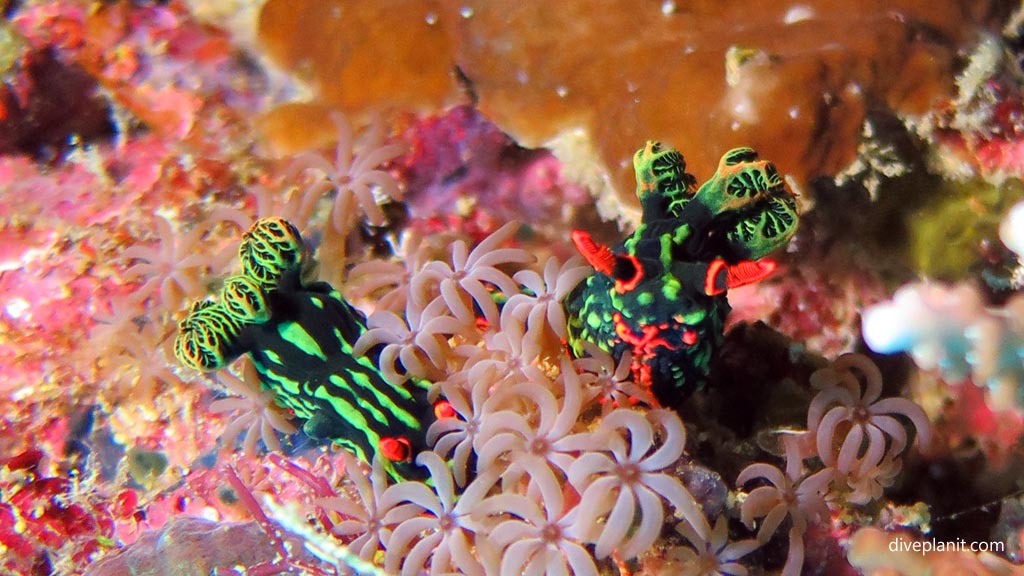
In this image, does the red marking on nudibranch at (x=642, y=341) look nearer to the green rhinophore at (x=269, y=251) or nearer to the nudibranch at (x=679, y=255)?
the nudibranch at (x=679, y=255)

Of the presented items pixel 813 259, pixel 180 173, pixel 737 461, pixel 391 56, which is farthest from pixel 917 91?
pixel 180 173

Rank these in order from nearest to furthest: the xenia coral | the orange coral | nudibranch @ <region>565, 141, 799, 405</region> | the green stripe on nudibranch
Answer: nudibranch @ <region>565, 141, 799, 405</region>, the xenia coral, the orange coral, the green stripe on nudibranch

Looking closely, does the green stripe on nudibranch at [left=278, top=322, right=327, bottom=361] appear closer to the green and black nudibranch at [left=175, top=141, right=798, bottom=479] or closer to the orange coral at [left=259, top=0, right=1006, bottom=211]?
the green and black nudibranch at [left=175, top=141, right=798, bottom=479]

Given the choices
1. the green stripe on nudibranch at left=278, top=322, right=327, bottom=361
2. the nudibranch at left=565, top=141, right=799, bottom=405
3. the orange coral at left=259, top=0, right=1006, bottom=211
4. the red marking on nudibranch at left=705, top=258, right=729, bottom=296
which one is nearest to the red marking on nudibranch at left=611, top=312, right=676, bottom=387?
the nudibranch at left=565, top=141, right=799, bottom=405

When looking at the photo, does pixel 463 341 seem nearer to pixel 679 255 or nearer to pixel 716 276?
pixel 679 255

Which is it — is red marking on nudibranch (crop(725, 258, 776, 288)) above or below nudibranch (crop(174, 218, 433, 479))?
above

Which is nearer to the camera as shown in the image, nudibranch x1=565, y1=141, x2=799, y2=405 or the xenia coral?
nudibranch x1=565, y1=141, x2=799, y2=405

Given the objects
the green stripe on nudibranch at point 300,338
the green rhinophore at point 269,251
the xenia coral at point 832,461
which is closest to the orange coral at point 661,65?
the xenia coral at point 832,461
